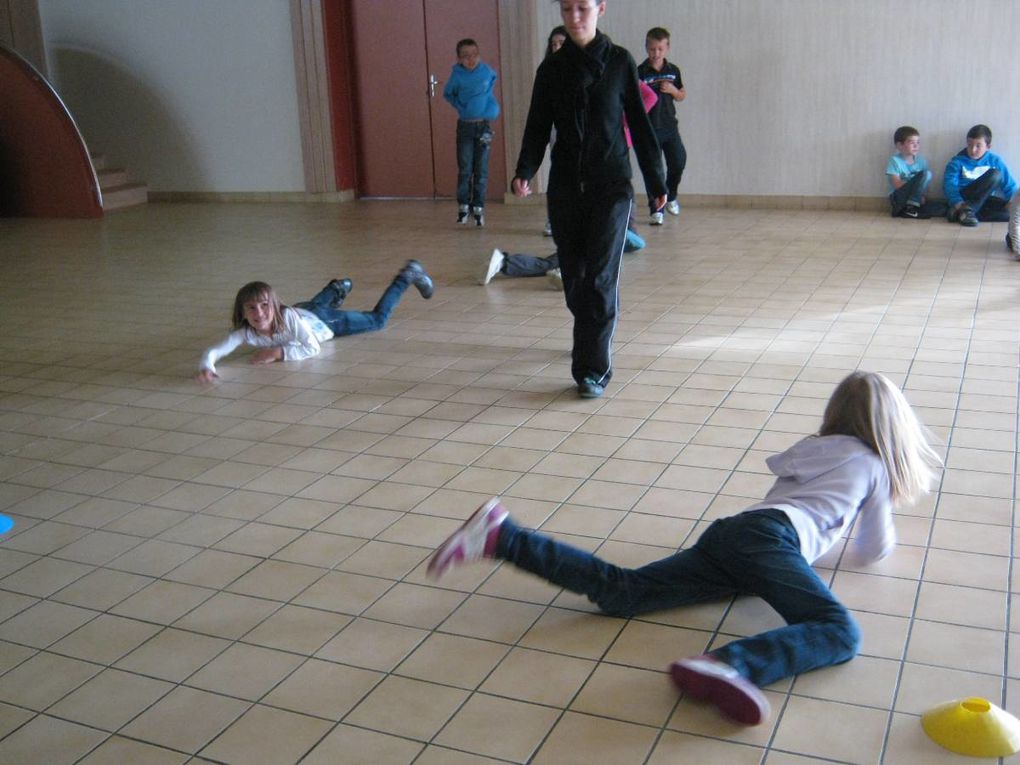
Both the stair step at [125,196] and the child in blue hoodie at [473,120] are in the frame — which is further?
the stair step at [125,196]

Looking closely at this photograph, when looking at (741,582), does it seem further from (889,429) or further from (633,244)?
(633,244)

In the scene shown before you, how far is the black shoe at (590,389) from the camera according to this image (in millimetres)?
4719

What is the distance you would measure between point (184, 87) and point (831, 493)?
1115 centimetres

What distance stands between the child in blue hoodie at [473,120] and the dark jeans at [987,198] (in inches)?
161

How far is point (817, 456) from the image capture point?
291 cm

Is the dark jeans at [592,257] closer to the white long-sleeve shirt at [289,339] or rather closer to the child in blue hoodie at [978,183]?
the white long-sleeve shirt at [289,339]

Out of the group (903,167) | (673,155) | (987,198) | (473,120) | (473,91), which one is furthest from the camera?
(473,120)

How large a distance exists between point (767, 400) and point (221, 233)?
694 centimetres

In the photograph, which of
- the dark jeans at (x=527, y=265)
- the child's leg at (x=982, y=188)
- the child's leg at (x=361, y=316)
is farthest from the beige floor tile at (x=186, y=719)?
the child's leg at (x=982, y=188)

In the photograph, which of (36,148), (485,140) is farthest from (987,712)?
(36,148)

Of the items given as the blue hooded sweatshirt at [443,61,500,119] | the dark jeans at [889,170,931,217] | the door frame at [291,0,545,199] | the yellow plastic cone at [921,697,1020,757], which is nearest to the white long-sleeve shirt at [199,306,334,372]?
the yellow plastic cone at [921,697,1020,757]

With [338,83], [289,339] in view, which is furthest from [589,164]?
[338,83]

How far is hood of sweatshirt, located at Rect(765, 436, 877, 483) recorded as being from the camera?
2877 mm

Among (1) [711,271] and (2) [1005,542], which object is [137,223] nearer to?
(1) [711,271]
